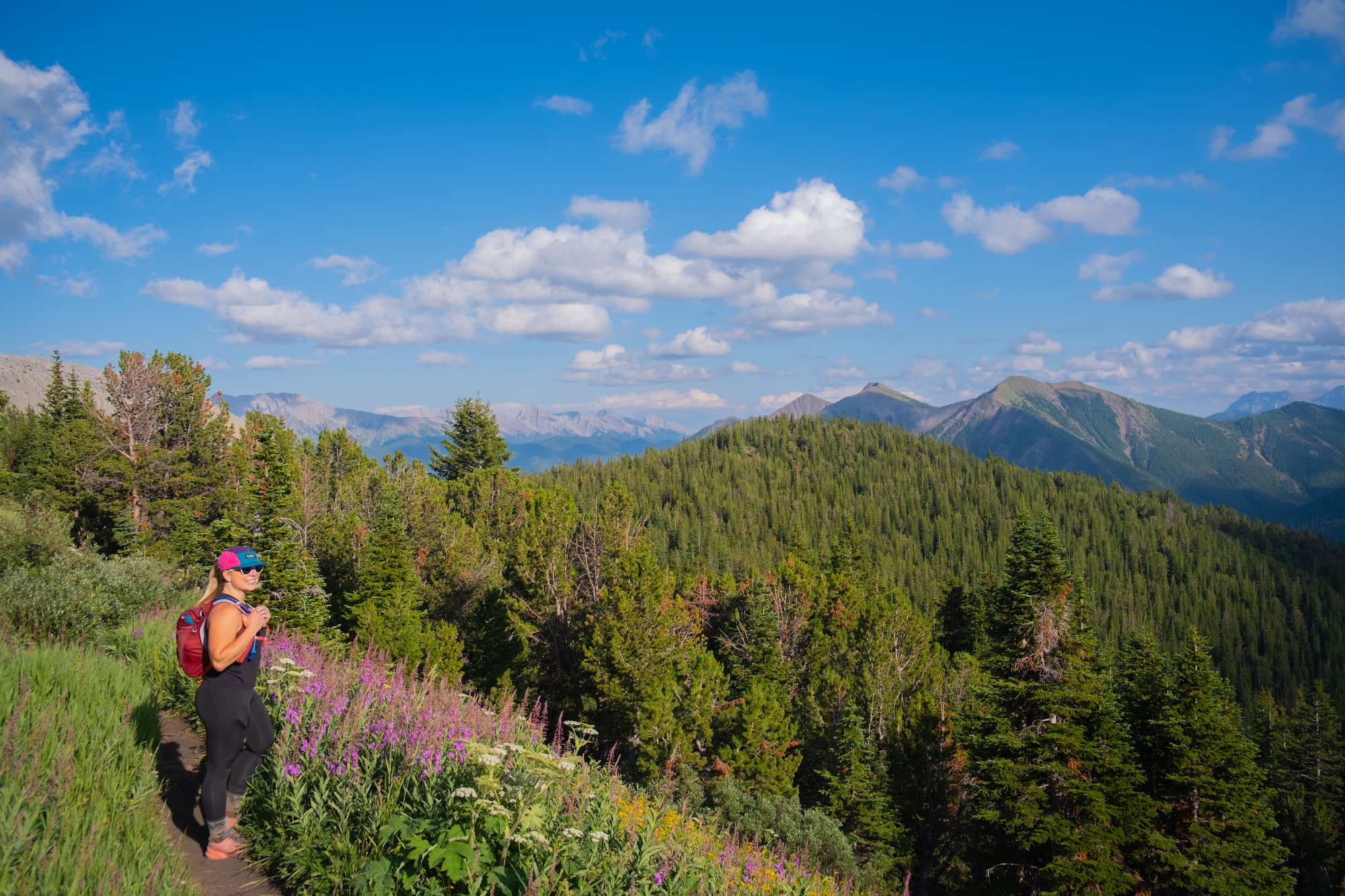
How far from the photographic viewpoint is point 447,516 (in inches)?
1484

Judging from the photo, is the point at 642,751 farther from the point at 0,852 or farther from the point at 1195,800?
the point at 0,852

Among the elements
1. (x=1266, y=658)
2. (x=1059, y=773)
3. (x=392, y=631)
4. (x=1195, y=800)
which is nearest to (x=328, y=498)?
(x=392, y=631)

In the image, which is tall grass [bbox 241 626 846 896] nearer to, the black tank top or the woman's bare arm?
the black tank top

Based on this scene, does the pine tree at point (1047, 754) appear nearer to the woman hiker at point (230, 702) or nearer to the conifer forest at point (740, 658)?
the conifer forest at point (740, 658)

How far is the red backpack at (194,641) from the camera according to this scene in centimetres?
466

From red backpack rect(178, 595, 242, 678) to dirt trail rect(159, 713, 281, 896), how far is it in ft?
3.62

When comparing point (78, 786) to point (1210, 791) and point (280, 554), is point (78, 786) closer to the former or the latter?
point (280, 554)

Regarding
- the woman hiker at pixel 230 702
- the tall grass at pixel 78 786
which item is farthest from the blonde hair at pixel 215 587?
the tall grass at pixel 78 786

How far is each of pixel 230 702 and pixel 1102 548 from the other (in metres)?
204

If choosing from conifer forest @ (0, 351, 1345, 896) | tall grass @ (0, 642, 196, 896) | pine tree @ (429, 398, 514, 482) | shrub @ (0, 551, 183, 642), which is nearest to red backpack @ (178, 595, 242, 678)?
tall grass @ (0, 642, 196, 896)

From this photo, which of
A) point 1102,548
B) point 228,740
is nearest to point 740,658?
point 228,740

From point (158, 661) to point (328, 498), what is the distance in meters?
40.7

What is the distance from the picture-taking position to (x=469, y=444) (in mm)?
63438

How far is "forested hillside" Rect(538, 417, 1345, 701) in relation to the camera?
135 meters
